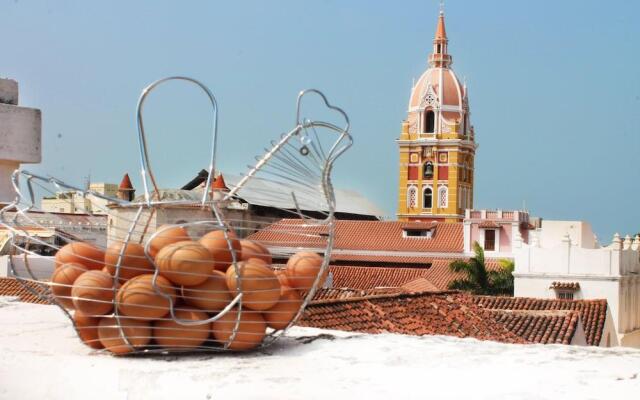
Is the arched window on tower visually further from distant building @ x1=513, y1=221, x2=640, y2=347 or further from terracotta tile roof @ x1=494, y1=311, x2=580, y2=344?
terracotta tile roof @ x1=494, y1=311, x2=580, y2=344

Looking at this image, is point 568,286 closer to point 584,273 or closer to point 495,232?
point 584,273

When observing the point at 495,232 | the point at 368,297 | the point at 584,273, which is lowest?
the point at 584,273

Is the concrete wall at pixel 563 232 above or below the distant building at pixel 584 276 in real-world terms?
above

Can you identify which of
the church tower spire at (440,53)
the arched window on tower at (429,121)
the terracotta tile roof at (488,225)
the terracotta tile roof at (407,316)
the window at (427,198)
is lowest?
the terracotta tile roof at (407,316)

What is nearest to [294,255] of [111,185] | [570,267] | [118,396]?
[118,396]

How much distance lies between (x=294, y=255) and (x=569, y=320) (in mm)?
12256

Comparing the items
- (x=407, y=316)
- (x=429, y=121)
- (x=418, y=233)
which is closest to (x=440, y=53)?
(x=429, y=121)

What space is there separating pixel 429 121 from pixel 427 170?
341 cm

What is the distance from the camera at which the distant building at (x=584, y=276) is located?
31.3m

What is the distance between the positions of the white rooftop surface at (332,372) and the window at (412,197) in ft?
204

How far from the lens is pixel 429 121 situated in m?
66.8

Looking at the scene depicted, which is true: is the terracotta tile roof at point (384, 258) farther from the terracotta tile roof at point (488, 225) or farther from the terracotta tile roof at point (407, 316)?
the terracotta tile roof at point (407, 316)

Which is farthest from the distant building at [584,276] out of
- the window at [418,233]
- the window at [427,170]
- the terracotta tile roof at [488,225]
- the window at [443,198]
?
the window at [427,170]

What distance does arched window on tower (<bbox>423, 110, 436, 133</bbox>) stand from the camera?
218 feet
